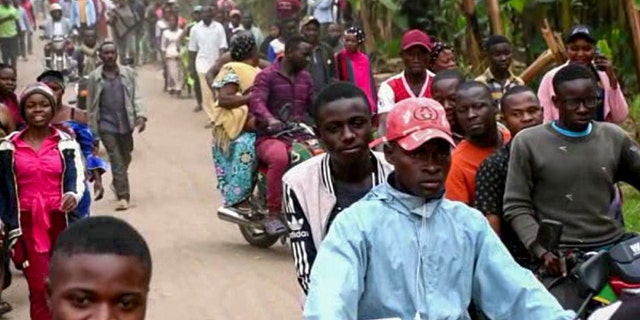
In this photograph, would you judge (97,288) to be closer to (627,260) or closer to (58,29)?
(627,260)

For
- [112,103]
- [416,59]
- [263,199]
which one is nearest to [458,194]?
[416,59]

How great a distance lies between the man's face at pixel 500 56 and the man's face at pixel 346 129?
3837mm

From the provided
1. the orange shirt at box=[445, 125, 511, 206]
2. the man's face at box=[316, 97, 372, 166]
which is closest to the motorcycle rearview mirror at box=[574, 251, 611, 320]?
the man's face at box=[316, 97, 372, 166]

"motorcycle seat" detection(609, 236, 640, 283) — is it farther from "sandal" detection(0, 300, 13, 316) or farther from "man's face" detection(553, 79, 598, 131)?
"sandal" detection(0, 300, 13, 316)

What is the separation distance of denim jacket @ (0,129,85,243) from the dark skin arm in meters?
2.86

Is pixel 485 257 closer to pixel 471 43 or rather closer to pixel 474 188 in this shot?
pixel 474 188

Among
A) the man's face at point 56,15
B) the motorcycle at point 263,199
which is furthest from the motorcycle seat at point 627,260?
the man's face at point 56,15

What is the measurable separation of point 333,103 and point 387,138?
1.13 meters

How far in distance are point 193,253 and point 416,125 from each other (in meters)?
7.05

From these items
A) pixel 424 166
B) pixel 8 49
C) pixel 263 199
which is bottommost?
pixel 8 49

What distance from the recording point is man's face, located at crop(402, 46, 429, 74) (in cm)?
938

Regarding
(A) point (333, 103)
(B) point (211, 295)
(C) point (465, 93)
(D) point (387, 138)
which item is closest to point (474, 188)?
(C) point (465, 93)

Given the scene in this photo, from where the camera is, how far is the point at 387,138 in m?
4.31

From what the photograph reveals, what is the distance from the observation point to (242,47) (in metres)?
11.5
